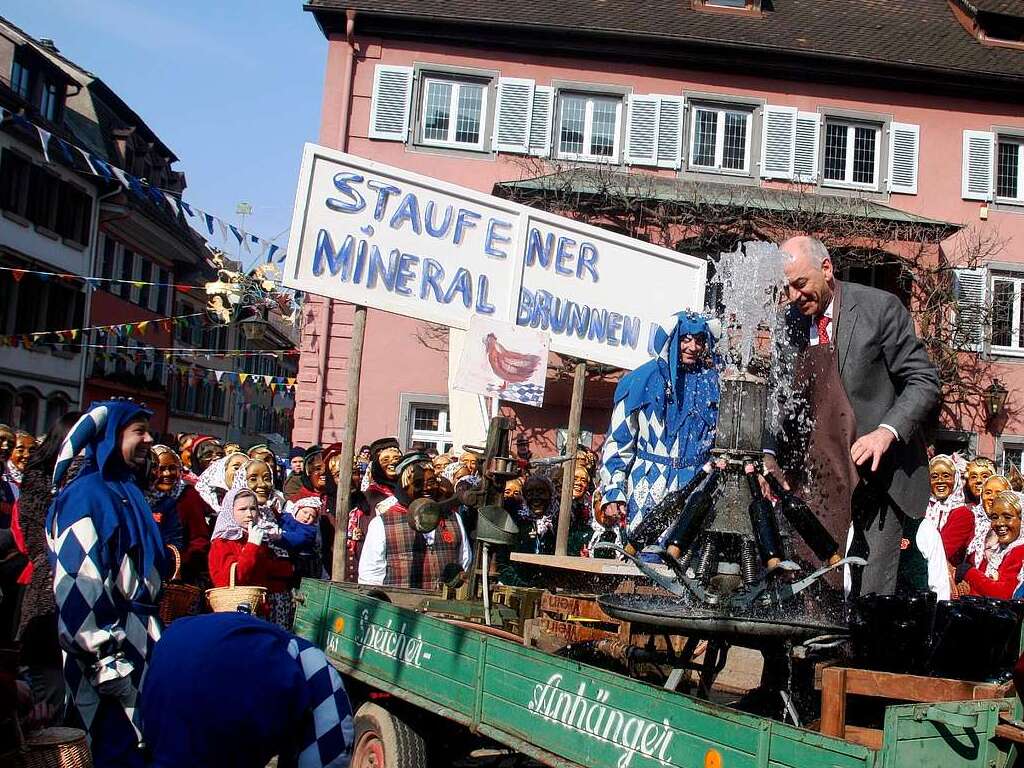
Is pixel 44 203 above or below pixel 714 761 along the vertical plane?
above

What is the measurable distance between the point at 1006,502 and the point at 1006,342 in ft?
43.1

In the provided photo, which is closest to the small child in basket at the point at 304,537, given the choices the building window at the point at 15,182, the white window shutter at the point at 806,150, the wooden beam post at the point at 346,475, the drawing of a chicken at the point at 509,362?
the wooden beam post at the point at 346,475

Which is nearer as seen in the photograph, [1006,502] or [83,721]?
[83,721]

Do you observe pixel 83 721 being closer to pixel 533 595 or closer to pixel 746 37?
pixel 533 595

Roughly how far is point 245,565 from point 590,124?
1431 centimetres

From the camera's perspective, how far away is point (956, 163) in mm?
20359

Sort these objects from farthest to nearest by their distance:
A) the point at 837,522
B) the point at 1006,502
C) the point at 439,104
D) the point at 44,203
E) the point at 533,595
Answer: the point at 44,203 → the point at 439,104 → the point at 1006,502 → the point at 533,595 → the point at 837,522

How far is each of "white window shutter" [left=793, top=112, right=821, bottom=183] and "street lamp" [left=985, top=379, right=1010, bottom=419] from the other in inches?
177

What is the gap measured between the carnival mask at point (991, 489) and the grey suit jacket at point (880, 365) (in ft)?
13.8

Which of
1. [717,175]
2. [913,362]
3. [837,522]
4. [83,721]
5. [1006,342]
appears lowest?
[83,721]

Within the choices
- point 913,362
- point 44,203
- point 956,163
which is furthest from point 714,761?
point 44,203

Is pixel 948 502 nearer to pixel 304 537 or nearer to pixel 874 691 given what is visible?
pixel 304 537

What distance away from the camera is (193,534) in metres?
8.45

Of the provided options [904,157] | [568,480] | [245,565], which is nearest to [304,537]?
[245,565]
